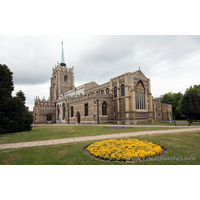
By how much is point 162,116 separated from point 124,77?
3093 cm

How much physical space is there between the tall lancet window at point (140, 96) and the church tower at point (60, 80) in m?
47.9

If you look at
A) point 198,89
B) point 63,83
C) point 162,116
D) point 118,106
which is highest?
point 63,83

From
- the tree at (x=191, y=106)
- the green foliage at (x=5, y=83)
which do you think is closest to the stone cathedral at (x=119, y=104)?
the tree at (x=191, y=106)

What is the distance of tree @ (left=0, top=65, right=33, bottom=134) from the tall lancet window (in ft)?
80.9

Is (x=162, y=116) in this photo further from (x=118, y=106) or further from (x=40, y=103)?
(x=40, y=103)

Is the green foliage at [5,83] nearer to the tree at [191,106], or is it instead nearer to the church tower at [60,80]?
the tree at [191,106]

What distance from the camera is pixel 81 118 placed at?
37.1 metres

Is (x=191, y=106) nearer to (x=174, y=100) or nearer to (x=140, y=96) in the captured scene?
(x=140, y=96)

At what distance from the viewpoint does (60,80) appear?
240ft

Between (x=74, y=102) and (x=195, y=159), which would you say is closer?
(x=195, y=159)

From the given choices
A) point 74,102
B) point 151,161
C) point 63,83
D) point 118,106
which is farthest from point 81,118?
point 63,83

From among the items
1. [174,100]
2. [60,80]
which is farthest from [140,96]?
[60,80]

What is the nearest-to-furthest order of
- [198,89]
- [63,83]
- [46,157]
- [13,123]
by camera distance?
[46,157]
[13,123]
[198,89]
[63,83]

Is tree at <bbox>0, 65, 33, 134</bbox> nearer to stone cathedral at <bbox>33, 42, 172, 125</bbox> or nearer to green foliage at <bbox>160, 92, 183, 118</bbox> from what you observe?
stone cathedral at <bbox>33, 42, 172, 125</bbox>
